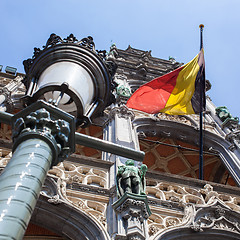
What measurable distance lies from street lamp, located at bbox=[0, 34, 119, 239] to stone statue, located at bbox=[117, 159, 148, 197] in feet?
4.01

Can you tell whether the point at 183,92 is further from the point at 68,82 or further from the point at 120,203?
the point at 120,203

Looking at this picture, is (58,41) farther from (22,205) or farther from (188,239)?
(22,205)

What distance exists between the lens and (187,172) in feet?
59.0

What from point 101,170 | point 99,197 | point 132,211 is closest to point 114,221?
point 132,211

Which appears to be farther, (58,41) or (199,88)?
(199,88)

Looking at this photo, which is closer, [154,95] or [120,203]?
[120,203]

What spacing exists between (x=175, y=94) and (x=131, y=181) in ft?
22.8

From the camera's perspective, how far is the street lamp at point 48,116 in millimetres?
3654

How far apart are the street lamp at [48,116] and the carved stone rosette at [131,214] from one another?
5.28 ft

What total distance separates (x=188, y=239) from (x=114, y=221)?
1800 millimetres

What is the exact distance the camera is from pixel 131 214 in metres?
6.02

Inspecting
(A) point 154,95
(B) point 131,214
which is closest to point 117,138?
(A) point 154,95

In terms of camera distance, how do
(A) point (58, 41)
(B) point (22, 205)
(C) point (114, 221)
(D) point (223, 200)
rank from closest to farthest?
1. (B) point (22, 205)
2. (C) point (114, 221)
3. (A) point (58, 41)
4. (D) point (223, 200)

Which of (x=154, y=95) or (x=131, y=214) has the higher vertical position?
(x=154, y=95)
